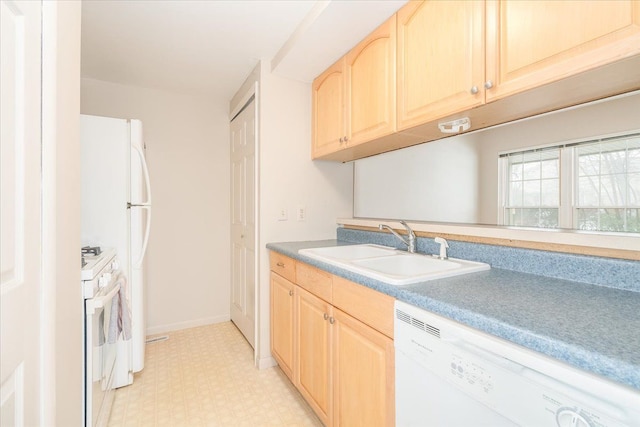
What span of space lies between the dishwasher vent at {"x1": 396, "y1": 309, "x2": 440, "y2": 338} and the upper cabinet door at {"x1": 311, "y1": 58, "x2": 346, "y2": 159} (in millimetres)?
1255

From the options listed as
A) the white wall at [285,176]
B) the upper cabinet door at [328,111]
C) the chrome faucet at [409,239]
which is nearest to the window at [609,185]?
the chrome faucet at [409,239]

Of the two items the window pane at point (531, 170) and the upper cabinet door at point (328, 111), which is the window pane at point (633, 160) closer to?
the window pane at point (531, 170)

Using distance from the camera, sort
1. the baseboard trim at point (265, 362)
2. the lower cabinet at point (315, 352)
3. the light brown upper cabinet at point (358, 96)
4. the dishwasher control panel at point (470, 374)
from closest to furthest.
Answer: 1. the dishwasher control panel at point (470, 374)
2. the lower cabinet at point (315, 352)
3. the light brown upper cabinet at point (358, 96)
4. the baseboard trim at point (265, 362)

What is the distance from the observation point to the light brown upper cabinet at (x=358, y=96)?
60.6 inches

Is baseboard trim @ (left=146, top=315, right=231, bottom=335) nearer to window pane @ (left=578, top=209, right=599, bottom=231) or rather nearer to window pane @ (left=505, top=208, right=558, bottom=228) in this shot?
window pane @ (left=505, top=208, right=558, bottom=228)

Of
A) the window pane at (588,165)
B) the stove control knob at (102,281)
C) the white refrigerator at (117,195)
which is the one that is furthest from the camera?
the white refrigerator at (117,195)

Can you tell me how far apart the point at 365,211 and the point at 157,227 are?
1990 mm

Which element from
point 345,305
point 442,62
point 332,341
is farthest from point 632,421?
point 442,62

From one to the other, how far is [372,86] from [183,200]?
2.17m

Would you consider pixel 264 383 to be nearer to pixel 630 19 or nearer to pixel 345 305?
pixel 345 305

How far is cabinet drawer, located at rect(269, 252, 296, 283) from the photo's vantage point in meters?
1.82

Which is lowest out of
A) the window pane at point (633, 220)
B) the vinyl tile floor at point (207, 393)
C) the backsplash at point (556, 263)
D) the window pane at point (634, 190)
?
the vinyl tile floor at point (207, 393)

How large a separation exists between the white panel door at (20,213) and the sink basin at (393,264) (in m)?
1.00

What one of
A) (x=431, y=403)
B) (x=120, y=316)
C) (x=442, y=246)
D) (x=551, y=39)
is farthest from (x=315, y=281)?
(x=551, y=39)
